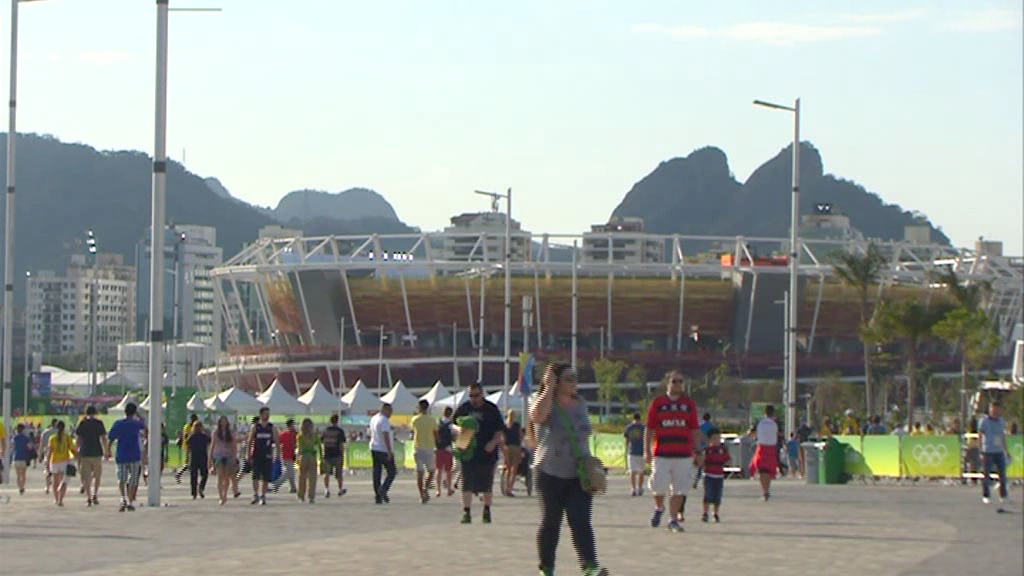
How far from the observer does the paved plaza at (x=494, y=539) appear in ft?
45.2

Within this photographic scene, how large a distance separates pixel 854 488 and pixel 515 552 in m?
16.3

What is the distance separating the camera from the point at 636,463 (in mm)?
30016

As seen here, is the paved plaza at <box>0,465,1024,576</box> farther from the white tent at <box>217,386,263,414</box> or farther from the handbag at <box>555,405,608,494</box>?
the white tent at <box>217,386,263,414</box>

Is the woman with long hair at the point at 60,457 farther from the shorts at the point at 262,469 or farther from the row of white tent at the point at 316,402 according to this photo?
the row of white tent at the point at 316,402

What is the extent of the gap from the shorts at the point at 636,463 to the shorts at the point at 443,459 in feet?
9.87

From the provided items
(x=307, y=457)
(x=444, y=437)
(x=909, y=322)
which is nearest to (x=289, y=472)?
(x=307, y=457)

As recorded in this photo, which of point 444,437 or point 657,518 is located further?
point 444,437

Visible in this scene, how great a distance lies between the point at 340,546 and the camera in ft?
54.6

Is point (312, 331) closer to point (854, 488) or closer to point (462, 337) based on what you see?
point (462, 337)

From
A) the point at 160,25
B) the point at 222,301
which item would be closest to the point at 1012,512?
the point at 160,25

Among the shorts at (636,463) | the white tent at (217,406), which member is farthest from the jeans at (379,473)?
the white tent at (217,406)

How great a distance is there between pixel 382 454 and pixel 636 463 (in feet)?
17.2

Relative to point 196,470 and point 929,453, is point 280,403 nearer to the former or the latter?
point 929,453

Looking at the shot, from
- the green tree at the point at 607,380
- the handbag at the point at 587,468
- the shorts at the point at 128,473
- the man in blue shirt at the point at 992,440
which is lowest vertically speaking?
the green tree at the point at 607,380
